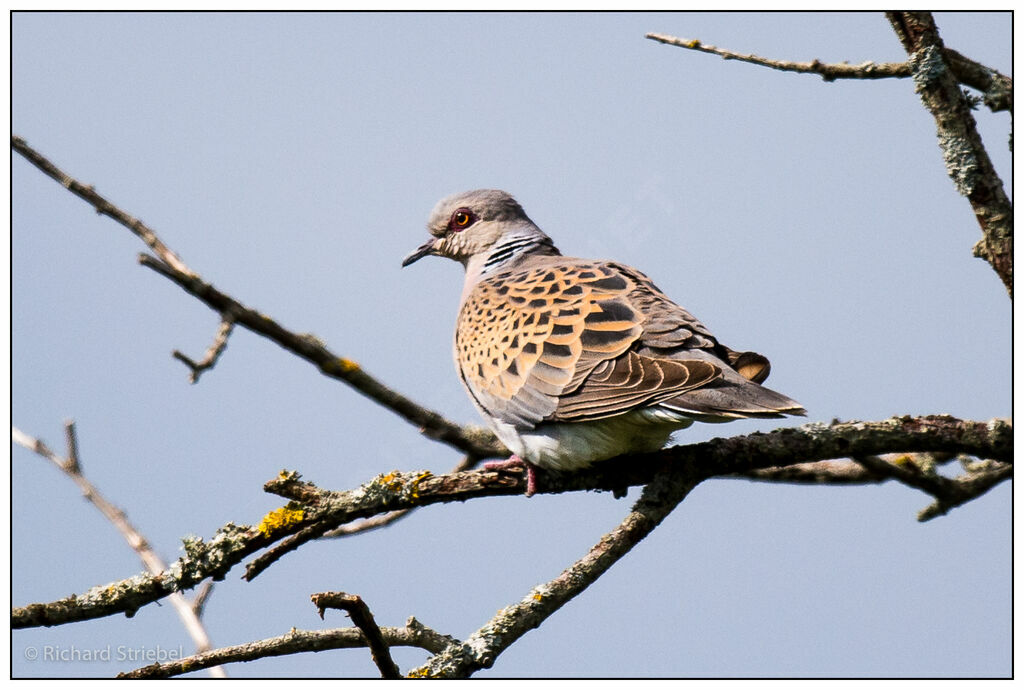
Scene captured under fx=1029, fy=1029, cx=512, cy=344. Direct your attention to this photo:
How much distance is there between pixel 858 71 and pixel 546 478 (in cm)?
183

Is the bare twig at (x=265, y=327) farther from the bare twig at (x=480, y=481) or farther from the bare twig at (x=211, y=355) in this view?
the bare twig at (x=480, y=481)

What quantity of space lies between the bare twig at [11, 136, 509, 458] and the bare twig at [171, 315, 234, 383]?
0.06 ft

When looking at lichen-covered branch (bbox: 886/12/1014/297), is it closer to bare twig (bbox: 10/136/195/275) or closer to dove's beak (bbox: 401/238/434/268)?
bare twig (bbox: 10/136/195/275)

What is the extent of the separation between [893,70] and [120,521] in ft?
9.87

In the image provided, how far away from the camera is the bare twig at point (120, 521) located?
324cm

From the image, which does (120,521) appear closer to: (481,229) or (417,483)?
(417,483)

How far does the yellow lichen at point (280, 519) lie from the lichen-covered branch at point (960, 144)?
95.3 inches

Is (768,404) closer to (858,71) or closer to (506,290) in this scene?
(858,71)

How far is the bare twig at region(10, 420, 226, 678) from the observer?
3.24m

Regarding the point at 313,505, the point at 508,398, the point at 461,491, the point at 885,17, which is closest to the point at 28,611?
the point at 313,505

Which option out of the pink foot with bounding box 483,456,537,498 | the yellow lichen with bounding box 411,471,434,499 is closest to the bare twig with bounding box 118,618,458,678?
the yellow lichen with bounding box 411,471,434,499

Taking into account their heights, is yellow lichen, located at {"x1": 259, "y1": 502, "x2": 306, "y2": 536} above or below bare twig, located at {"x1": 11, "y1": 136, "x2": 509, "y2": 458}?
below

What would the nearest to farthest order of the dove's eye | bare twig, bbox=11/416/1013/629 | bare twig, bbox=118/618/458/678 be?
1. bare twig, bbox=118/618/458/678
2. bare twig, bbox=11/416/1013/629
3. the dove's eye

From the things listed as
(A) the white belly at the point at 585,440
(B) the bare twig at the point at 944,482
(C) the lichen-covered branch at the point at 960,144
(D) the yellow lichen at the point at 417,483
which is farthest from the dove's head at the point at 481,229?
(C) the lichen-covered branch at the point at 960,144
